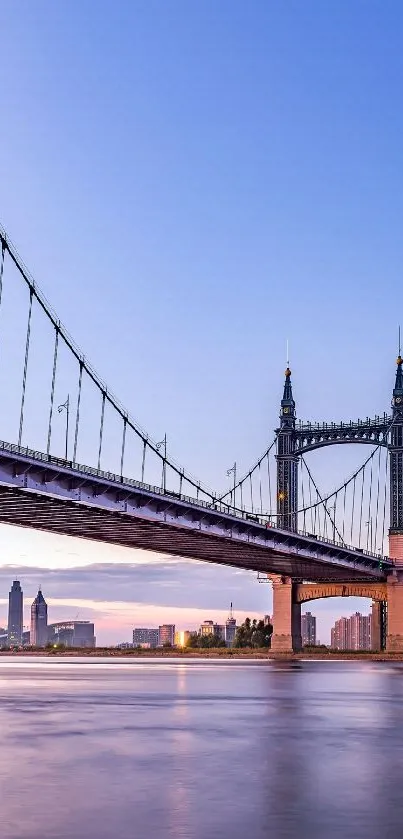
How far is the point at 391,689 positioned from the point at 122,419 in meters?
44.0

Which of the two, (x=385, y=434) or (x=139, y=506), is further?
(x=385, y=434)

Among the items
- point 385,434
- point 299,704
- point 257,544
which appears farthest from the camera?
point 385,434

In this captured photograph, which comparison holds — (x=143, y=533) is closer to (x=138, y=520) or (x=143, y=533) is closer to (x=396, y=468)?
(x=138, y=520)

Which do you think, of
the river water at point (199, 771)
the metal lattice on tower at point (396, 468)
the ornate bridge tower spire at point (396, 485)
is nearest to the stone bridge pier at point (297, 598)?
the ornate bridge tower spire at point (396, 485)

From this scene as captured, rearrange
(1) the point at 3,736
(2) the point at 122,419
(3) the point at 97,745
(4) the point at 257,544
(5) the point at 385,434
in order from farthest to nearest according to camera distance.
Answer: (5) the point at 385,434, (4) the point at 257,544, (2) the point at 122,419, (1) the point at 3,736, (3) the point at 97,745

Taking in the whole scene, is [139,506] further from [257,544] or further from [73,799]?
[73,799]

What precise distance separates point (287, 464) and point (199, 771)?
122532 millimetres

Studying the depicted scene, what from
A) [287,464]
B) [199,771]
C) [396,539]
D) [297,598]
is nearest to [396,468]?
[396,539]

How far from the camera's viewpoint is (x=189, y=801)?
17.9 metres

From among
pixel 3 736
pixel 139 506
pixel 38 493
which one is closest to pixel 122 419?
pixel 139 506

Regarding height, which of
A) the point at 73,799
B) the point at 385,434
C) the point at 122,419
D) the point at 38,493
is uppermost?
the point at 385,434

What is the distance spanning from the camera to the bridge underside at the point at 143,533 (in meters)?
75.1

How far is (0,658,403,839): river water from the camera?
1582 centimetres

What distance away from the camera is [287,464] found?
14388cm
